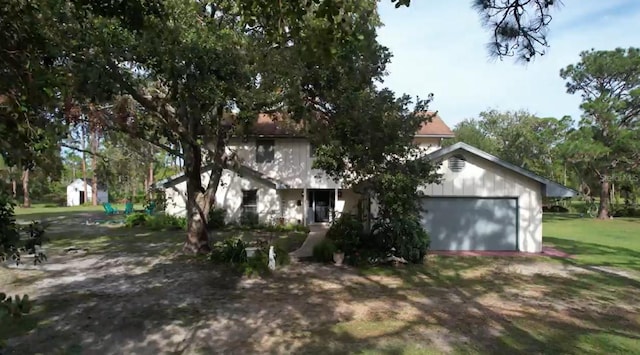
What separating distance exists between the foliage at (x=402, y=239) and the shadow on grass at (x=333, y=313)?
128 centimetres

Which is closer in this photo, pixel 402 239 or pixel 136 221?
pixel 402 239

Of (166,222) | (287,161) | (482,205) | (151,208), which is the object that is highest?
(287,161)

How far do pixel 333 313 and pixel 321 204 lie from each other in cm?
1822

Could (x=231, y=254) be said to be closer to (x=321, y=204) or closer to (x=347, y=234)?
(x=347, y=234)

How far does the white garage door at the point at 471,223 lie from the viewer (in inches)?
655

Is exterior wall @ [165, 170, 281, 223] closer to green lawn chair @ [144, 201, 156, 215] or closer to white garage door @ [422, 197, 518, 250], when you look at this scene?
green lawn chair @ [144, 201, 156, 215]

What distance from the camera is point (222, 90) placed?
36.7ft

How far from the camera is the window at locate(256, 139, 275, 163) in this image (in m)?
25.4

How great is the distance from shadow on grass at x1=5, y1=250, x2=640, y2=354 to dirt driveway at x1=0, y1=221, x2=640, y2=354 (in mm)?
20

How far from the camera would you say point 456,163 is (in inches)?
655

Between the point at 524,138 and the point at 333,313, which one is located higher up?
the point at 524,138

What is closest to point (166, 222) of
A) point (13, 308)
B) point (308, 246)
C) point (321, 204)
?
point (321, 204)

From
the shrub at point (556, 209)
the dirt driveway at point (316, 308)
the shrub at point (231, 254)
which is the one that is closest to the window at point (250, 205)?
the shrub at point (231, 254)

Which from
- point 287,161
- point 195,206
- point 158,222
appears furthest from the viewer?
point 287,161
